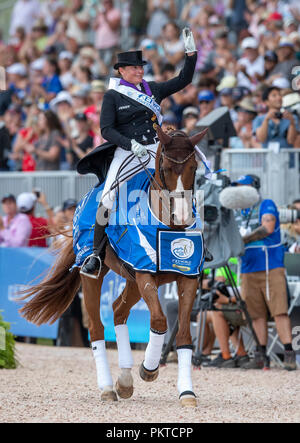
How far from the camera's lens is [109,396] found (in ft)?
24.3

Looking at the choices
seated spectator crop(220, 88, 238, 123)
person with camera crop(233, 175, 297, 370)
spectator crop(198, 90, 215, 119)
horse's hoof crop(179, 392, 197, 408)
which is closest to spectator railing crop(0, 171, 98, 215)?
spectator crop(198, 90, 215, 119)

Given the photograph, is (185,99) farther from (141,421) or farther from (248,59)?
(141,421)

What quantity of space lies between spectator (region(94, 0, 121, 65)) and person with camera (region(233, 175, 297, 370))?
28.2 feet

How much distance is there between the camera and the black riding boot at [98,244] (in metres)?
7.46

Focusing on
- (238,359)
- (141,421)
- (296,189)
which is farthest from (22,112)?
(141,421)

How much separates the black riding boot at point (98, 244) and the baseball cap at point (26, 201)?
559 cm

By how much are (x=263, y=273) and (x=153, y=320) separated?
355 centimetres

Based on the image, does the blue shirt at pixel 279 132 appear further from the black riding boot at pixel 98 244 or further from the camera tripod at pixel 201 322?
the black riding boot at pixel 98 244

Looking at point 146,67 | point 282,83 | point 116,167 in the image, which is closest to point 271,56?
point 282,83

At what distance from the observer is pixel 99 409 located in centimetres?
691

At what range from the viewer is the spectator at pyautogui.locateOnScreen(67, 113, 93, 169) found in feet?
45.8

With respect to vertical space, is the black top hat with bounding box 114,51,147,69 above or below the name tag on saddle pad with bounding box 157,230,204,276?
above

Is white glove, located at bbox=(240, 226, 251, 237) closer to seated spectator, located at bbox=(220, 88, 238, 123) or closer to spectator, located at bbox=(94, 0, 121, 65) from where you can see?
seated spectator, located at bbox=(220, 88, 238, 123)
